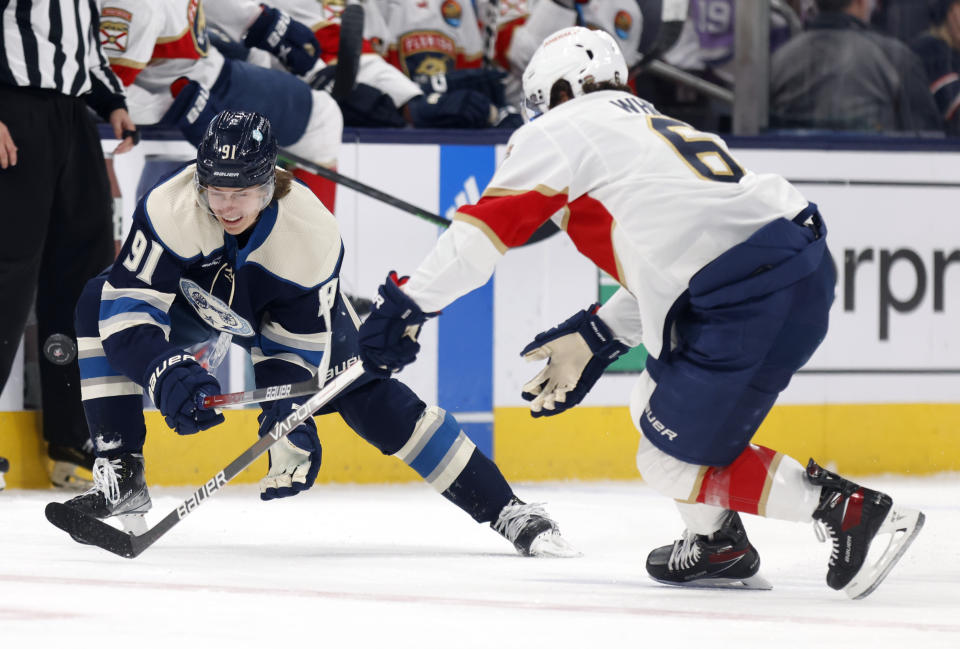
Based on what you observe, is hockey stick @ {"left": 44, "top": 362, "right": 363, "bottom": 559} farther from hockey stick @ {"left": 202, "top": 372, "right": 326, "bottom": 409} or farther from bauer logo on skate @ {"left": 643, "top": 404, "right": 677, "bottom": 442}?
bauer logo on skate @ {"left": 643, "top": 404, "right": 677, "bottom": 442}

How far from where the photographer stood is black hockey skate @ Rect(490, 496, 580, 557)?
2.96 metres

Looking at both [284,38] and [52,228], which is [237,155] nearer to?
[52,228]

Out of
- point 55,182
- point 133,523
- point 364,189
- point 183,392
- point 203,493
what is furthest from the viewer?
point 364,189

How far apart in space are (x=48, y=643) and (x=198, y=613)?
28cm

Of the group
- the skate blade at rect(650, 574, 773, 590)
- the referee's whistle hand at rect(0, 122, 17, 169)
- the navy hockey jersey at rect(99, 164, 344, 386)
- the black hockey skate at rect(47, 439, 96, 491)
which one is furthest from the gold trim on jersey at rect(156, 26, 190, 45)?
the skate blade at rect(650, 574, 773, 590)

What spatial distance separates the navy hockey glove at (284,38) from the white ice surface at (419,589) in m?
1.44

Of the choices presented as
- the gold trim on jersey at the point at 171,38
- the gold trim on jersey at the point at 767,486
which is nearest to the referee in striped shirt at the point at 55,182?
the gold trim on jersey at the point at 171,38

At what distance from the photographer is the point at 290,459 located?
9.45 ft

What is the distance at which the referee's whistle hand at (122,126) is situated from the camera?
12.7 feet

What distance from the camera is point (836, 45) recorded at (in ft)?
15.3

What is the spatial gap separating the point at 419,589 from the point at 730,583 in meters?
0.63

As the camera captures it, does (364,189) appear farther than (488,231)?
Yes

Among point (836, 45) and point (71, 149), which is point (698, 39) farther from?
point (71, 149)

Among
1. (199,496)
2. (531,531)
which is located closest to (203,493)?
(199,496)
